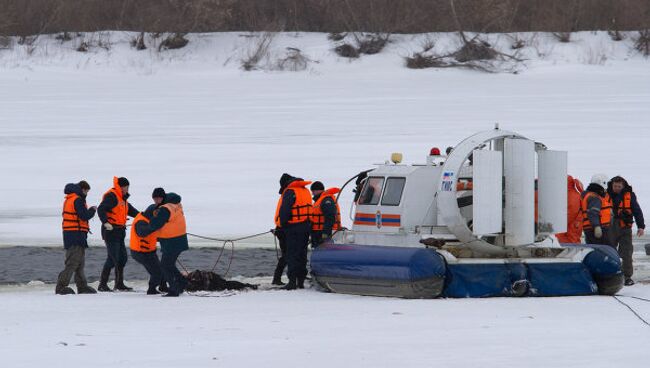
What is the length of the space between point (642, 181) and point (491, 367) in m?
12.3

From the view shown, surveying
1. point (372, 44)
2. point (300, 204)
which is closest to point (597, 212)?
point (300, 204)

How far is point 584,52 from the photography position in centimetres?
3462

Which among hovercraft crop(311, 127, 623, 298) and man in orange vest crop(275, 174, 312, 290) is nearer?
hovercraft crop(311, 127, 623, 298)

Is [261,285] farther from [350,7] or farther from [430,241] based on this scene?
[350,7]

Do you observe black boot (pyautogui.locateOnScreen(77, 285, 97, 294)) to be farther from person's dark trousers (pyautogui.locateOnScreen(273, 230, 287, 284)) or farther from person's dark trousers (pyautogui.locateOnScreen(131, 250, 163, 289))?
person's dark trousers (pyautogui.locateOnScreen(273, 230, 287, 284))

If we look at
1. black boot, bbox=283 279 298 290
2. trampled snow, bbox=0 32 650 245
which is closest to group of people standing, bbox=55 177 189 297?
black boot, bbox=283 279 298 290

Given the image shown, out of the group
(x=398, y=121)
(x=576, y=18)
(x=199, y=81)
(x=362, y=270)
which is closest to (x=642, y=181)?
(x=398, y=121)

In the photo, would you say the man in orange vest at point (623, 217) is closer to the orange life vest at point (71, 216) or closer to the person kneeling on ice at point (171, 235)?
the person kneeling on ice at point (171, 235)

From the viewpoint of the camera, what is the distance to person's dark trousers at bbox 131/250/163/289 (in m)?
11.5

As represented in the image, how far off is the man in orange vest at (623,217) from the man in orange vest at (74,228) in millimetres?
5077

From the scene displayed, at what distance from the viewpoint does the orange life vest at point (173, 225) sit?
11.2 metres

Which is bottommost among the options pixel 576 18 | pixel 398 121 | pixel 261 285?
pixel 261 285

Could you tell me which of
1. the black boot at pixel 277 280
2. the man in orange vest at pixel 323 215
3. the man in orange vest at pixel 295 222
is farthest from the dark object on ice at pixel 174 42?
the man in orange vest at pixel 295 222

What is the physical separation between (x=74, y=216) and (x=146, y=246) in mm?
736
